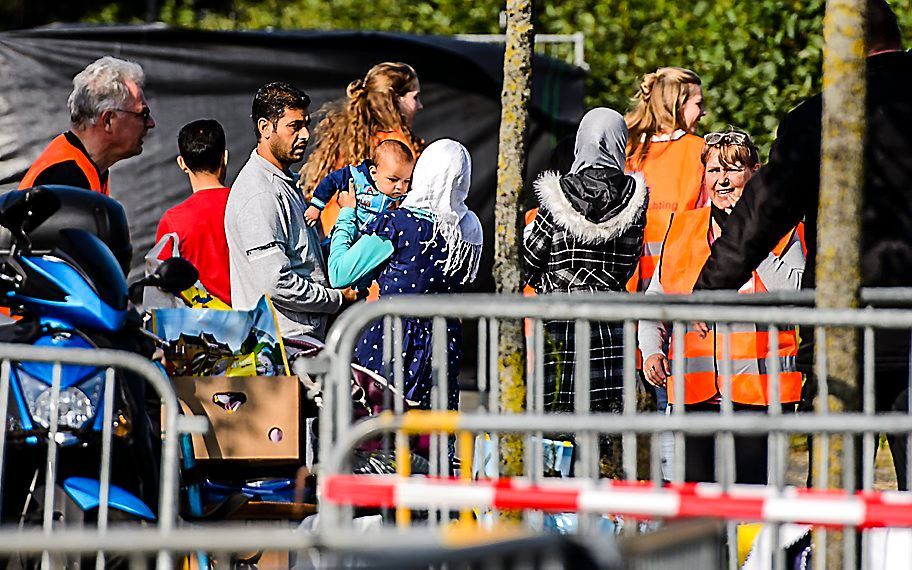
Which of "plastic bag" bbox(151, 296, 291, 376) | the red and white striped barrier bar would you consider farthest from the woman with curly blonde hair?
the red and white striped barrier bar

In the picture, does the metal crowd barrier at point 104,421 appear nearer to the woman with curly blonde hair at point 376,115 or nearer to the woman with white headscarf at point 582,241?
the woman with white headscarf at point 582,241

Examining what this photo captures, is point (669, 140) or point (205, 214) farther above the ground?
point (669, 140)

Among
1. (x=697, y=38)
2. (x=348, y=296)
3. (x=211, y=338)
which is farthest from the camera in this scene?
(x=697, y=38)

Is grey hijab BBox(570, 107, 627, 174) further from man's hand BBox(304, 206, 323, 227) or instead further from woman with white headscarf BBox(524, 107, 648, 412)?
man's hand BBox(304, 206, 323, 227)

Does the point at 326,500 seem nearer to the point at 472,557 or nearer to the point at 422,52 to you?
the point at 472,557

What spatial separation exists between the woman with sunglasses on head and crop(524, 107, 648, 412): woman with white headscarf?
0.23m

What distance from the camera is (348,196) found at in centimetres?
806

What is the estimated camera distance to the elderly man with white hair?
737 cm

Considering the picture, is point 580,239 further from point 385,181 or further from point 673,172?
point 673,172

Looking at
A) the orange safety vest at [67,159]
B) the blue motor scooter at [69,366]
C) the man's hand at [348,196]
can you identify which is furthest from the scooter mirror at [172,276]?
the man's hand at [348,196]

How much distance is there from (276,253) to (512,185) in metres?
1.16

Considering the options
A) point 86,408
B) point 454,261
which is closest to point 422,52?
point 454,261

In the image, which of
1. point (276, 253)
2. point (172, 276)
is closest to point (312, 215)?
point (276, 253)

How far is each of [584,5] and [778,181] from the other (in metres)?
8.58
